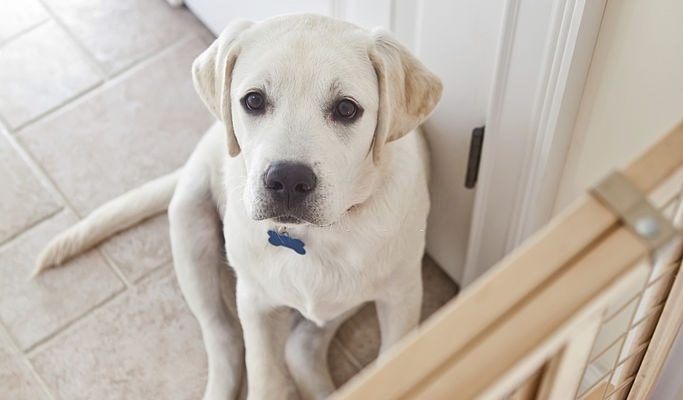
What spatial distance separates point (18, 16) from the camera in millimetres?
2223

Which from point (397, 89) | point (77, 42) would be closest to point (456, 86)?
point (397, 89)

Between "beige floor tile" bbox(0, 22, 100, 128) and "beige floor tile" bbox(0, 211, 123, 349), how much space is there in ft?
1.10

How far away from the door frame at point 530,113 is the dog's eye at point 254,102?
1.18ft

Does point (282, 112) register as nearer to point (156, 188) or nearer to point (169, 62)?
point (156, 188)

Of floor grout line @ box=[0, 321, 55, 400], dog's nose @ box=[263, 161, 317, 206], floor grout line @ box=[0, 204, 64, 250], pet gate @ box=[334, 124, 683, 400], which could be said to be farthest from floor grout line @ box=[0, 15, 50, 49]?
pet gate @ box=[334, 124, 683, 400]

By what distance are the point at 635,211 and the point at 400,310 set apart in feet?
2.83

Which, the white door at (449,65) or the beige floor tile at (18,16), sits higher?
the white door at (449,65)

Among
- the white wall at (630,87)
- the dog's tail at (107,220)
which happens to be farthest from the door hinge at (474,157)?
the dog's tail at (107,220)

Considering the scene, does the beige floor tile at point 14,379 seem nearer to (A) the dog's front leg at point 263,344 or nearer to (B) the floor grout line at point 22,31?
(A) the dog's front leg at point 263,344

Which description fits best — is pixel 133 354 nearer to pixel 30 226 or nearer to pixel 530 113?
pixel 30 226

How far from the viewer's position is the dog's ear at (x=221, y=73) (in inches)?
47.9

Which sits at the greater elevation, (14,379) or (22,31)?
(22,31)

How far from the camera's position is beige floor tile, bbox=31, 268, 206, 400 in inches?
67.7

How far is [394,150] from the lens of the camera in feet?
4.31
